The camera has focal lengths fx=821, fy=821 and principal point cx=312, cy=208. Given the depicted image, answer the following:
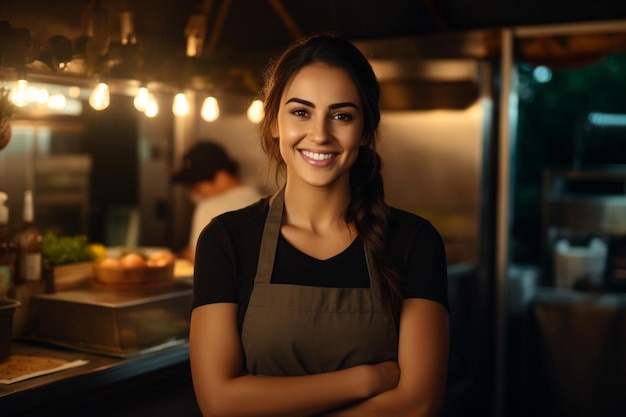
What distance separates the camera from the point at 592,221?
18.3ft

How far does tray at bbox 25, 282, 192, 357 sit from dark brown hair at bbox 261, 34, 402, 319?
1105mm

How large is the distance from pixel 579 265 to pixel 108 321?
10.8 ft

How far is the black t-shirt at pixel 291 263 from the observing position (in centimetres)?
207

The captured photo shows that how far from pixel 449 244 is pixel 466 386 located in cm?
85

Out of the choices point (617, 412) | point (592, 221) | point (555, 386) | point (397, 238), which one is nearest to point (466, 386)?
point (555, 386)

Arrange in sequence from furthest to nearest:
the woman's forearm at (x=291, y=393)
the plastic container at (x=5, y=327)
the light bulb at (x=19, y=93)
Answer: the light bulb at (x=19, y=93) < the plastic container at (x=5, y=327) < the woman's forearm at (x=291, y=393)

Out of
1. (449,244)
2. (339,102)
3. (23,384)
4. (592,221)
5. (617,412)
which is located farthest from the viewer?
(592,221)

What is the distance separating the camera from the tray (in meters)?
3.03

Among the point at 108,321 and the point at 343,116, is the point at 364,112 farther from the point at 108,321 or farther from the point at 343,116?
the point at 108,321

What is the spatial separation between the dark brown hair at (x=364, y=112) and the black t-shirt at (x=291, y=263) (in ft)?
0.13

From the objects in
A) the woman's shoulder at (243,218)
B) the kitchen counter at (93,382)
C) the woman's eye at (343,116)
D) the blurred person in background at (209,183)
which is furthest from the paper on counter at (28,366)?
the blurred person in background at (209,183)

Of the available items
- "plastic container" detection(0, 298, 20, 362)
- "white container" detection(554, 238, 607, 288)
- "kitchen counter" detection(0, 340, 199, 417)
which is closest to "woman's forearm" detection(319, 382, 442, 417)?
"kitchen counter" detection(0, 340, 199, 417)

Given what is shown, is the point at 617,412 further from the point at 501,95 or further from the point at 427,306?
the point at 427,306

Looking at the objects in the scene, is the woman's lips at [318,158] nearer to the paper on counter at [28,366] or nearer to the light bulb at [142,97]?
the paper on counter at [28,366]
